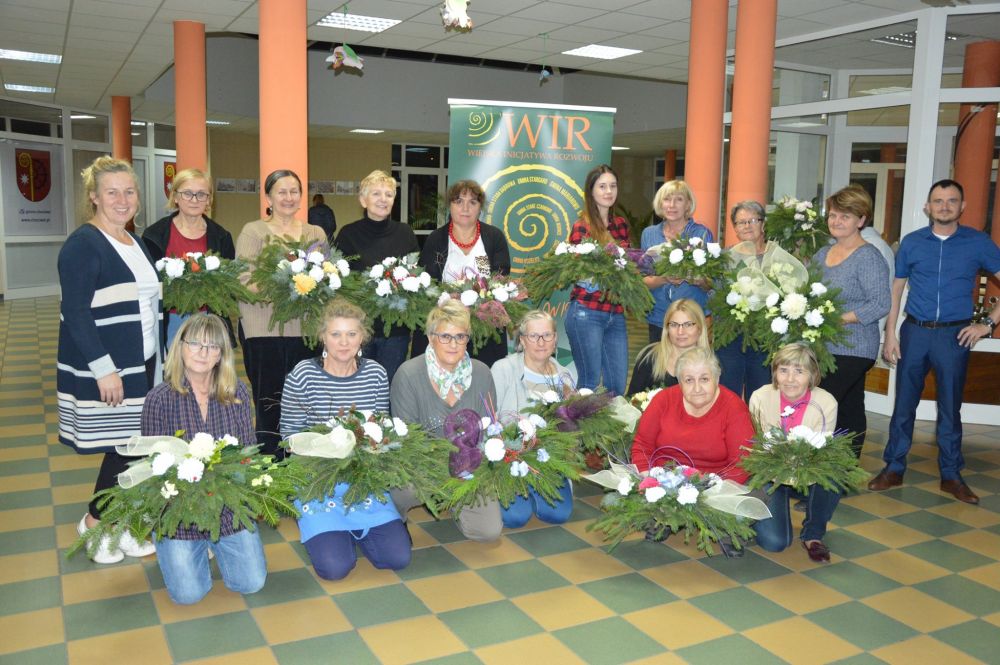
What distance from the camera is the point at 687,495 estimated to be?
3.56 meters

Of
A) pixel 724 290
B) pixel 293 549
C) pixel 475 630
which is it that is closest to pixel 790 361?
pixel 724 290

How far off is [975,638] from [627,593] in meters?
1.33

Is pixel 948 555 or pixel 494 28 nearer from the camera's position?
pixel 948 555

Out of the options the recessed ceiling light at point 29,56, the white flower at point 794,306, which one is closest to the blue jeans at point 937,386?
the white flower at point 794,306

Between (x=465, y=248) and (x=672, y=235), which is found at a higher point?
(x=672, y=235)

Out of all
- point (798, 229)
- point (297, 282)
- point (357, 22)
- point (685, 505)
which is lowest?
point (685, 505)

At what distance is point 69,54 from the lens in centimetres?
1043

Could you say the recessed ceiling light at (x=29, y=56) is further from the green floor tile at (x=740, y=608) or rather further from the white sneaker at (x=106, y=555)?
the green floor tile at (x=740, y=608)

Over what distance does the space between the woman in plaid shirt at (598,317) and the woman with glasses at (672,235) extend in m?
0.25

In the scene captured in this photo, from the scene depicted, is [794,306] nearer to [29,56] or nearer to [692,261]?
[692,261]

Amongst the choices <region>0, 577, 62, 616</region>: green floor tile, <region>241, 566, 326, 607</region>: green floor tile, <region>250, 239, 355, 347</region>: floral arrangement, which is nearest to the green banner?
<region>250, 239, 355, 347</region>: floral arrangement

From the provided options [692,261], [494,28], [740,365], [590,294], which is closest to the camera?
[692,261]

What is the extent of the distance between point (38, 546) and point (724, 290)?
3878 millimetres

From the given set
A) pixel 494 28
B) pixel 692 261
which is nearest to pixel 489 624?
pixel 692 261
